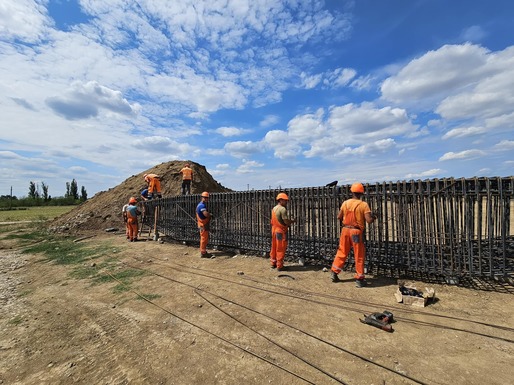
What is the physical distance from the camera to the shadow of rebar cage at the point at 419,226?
5.21m

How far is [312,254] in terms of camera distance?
750 centimetres

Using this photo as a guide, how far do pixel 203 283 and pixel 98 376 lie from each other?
10.5 feet

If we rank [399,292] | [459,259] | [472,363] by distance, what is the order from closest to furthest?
[472,363] → [399,292] → [459,259]

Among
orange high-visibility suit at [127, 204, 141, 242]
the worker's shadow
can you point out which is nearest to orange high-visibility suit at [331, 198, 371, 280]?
the worker's shadow

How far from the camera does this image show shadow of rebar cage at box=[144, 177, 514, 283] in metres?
5.21

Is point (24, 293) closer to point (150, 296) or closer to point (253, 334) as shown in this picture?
point (150, 296)

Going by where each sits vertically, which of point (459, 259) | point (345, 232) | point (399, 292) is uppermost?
point (345, 232)

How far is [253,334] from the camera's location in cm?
406

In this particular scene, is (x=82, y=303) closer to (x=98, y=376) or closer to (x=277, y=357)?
(x=98, y=376)

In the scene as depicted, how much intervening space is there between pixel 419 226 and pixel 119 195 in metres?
20.8

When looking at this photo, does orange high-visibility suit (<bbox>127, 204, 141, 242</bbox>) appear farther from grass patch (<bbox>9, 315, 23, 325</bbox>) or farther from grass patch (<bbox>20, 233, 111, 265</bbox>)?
grass patch (<bbox>9, 315, 23, 325</bbox>)

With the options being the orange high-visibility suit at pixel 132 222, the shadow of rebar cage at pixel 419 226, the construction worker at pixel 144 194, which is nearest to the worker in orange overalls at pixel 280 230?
the shadow of rebar cage at pixel 419 226

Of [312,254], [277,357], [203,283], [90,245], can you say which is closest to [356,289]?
[312,254]

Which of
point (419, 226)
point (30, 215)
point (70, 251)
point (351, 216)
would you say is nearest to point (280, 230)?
point (351, 216)
